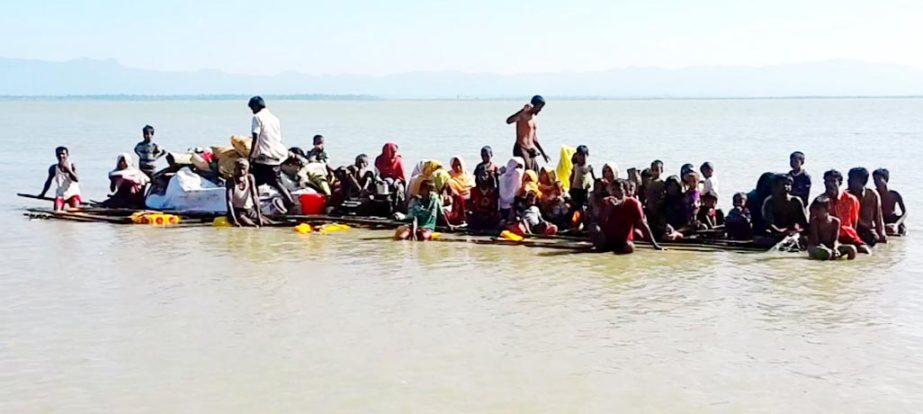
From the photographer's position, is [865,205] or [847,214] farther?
[865,205]

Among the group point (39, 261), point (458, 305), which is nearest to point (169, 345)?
point (458, 305)

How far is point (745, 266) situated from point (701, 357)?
3751mm

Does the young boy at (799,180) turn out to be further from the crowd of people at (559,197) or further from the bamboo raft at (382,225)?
the bamboo raft at (382,225)

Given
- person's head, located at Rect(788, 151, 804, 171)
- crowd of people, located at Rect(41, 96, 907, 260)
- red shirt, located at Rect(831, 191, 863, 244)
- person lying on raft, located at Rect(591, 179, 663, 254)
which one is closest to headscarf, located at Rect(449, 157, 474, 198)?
crowd of people, located at Rect(41, 96, 907, 260)

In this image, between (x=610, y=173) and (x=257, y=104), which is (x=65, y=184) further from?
(x=610, y=173)

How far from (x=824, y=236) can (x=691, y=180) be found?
1676 millimetres

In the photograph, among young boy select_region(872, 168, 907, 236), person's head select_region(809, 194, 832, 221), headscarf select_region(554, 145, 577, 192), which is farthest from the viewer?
headscarf select_region(554, 145, 577, 192)

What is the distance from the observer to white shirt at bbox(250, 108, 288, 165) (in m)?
14.1

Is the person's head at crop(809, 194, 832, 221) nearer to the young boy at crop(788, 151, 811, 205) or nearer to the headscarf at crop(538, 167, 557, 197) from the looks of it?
the young boy at crop(788, 151, 811, 205)

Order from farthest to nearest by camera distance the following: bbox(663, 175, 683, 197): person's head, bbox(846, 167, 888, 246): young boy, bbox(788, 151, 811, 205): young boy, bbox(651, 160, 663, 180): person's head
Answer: bbox(651, 160, 663, 180): person's head < bbox(788, 151, 811, 205): young boy < bbox(663, 175, 683, 197): person's head < bbox(846, 167, 888, 246): young boy

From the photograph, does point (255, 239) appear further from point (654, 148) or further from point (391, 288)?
point (654, 148)

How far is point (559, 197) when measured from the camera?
1323 cm

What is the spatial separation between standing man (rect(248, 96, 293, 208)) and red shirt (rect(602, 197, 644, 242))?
15.7 ft

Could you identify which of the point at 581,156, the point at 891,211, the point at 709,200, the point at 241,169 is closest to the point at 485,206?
the point at 581,156
